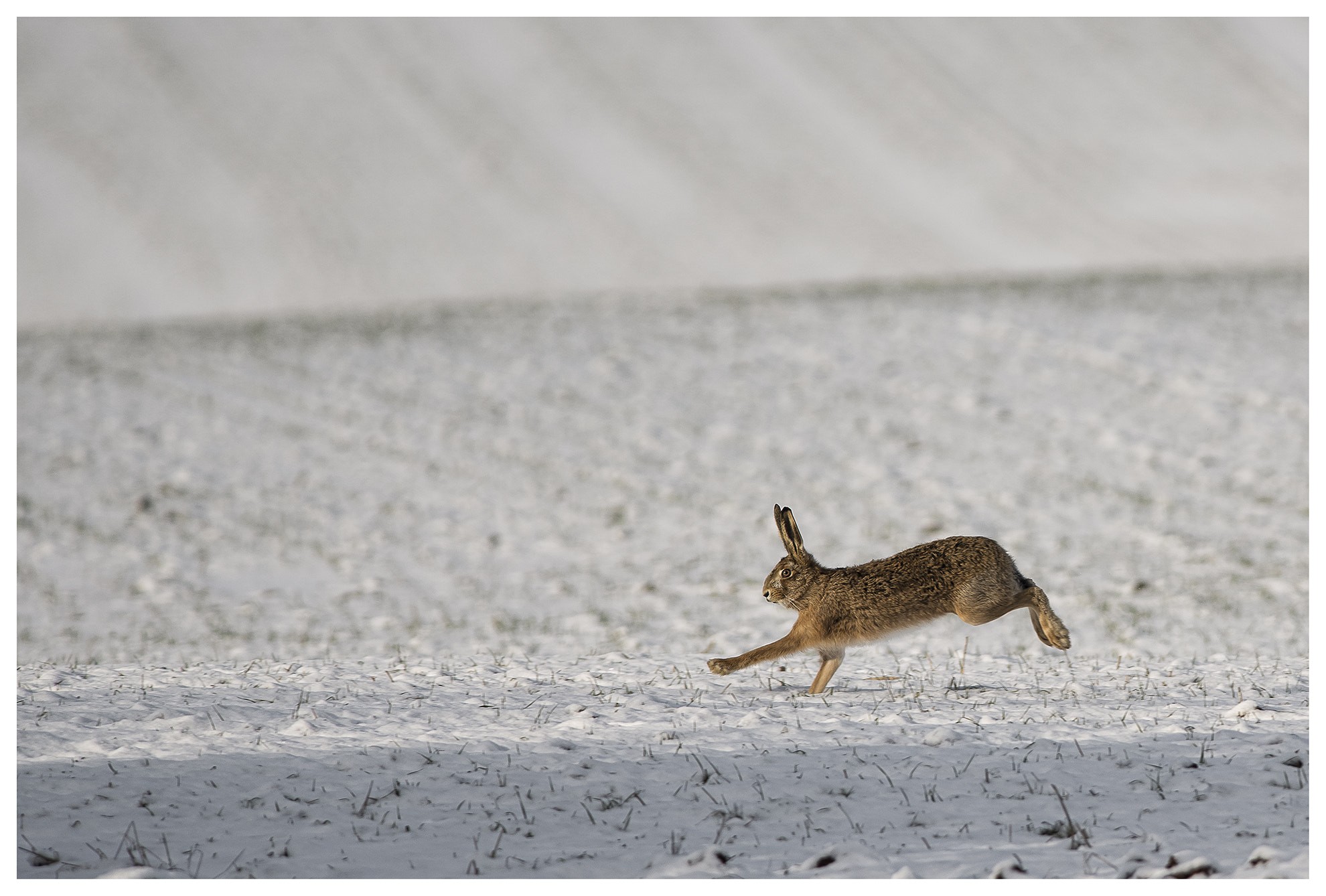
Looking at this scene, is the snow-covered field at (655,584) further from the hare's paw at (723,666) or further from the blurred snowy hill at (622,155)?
the blurred snowy hill at (622,155)

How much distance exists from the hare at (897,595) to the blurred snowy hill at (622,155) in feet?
68.3

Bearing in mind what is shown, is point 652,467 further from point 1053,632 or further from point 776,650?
point 1053,632

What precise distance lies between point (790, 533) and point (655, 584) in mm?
→ 7252

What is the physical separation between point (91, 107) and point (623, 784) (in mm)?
31434

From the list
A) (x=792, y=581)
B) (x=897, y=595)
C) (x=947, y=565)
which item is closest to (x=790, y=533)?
(x=792, y=581)

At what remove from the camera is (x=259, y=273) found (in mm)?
27094

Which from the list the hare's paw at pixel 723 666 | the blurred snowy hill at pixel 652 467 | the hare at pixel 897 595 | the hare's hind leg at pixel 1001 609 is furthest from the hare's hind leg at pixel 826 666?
the blurred snowy hill at pixel 652 467

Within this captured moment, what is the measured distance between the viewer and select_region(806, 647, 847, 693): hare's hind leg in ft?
19.0

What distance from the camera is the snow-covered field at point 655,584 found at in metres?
4.50

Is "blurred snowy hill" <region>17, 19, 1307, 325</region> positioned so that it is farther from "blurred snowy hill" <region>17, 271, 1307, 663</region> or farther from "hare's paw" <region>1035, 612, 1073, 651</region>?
"hare's paw" <region>1035, 612, 1073, 651</region>

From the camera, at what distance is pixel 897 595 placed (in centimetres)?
561

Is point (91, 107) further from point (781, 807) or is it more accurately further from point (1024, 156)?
point (781, 807)
